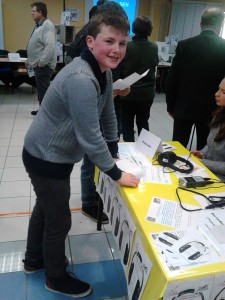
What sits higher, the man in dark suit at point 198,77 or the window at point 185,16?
the window at point 185,16

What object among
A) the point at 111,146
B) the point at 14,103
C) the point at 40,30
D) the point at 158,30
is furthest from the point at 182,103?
the point at 158,30

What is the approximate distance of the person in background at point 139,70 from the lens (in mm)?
2496

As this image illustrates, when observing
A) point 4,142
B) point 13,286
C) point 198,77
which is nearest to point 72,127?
point 13,286

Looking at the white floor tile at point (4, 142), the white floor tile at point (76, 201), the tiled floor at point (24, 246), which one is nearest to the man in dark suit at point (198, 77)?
the white floor tile at point (76, 201)

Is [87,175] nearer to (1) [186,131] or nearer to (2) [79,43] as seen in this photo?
(2) [79,43]

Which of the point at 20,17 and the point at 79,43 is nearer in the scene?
the point at 79,43

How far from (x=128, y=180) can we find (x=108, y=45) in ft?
1.76

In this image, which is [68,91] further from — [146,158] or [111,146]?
[146,158]

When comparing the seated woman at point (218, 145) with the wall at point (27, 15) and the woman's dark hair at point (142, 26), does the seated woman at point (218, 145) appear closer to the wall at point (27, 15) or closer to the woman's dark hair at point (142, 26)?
the woman's dark hair at point (142, 26)

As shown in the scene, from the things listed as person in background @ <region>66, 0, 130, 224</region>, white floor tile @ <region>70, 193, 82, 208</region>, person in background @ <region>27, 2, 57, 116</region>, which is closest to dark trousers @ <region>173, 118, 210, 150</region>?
person in background @ <region>66, 0, 130, 224</region>

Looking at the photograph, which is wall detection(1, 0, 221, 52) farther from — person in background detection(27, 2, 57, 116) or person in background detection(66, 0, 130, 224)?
person in background detection(66, 0, 130, 224)

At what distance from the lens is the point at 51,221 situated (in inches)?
48.6

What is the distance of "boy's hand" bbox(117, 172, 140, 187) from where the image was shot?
1.15 m

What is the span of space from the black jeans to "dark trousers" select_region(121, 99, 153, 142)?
5.41 feet
